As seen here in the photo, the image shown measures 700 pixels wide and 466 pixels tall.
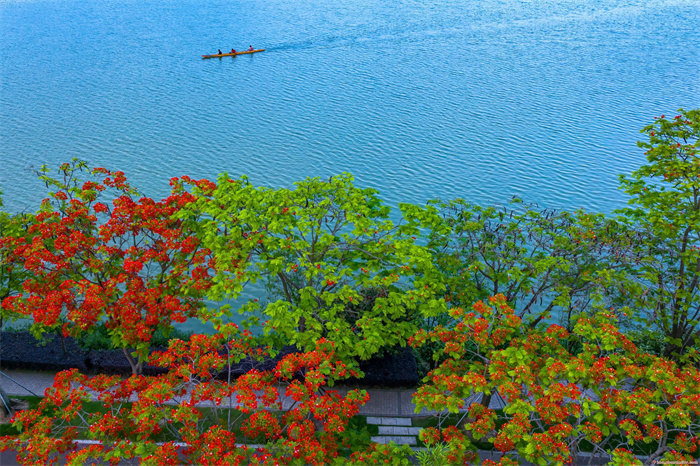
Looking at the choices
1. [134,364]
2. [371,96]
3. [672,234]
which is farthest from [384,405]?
[371,96]

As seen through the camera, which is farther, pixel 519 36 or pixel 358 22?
pixel 358 22

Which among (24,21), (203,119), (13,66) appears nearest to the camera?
(203,119)

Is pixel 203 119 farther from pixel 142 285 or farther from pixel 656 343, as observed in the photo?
pixel 656 343

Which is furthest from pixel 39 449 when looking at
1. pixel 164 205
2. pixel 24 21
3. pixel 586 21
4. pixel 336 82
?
pixel 24 21

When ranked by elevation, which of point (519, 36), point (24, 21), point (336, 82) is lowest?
point (336, 82)

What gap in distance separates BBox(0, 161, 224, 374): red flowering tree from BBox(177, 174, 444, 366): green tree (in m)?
0.89

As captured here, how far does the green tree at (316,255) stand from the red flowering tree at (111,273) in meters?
0.89

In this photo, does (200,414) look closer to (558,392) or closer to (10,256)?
(10,256)

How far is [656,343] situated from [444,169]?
15.7 metres

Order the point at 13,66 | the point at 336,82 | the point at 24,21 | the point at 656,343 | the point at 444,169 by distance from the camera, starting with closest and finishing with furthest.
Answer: the point at 656,343
the point at 444,169
the point at 336,82
the point at 13,66
the point at 24,21

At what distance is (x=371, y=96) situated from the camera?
133ft

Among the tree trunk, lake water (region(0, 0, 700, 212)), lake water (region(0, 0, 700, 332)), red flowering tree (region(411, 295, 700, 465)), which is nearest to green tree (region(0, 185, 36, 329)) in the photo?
the tree trunk

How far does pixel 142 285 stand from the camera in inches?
549

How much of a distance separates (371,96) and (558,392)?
1329 inches
